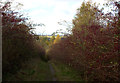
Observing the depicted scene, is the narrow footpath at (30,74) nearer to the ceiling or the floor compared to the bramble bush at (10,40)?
nearer to the floor

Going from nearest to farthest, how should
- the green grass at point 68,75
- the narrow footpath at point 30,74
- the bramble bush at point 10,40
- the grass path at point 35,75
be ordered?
the bramble bush at point 10,40 → the narrow footpath at point 30,74 → the grass path at point 35,75 → the green grass at point 68,75

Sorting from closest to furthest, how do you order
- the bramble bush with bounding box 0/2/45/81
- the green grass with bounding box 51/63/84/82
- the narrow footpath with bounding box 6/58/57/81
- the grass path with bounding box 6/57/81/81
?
the bramble bush with bounding box 0/2/45/81 < the narrow footpath with bounding box 6/58/57/81 < the grass path with bounding box 6/57/81/81 < the green grass with bounding box 51/63/84/82

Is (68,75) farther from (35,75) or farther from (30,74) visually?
(30,74)

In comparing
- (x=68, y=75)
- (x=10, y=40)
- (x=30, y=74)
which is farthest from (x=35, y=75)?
(x=10, y=40)

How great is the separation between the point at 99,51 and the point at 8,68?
466cm

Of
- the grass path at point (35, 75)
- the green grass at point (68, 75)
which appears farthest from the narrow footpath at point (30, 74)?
the green grass at point (68, 75)

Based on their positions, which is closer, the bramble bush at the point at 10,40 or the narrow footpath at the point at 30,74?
the bramble bush at the point at 10,40

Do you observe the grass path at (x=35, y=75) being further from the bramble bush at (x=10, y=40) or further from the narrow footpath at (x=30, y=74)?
the bramble bush at (x=10, y=40)

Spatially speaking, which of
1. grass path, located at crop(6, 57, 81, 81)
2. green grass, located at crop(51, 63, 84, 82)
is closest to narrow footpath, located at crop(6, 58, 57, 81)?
grass path, located at crop(6, 57, 81, 81)

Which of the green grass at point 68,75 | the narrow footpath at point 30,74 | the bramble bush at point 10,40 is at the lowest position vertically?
the green grass at point 68,75

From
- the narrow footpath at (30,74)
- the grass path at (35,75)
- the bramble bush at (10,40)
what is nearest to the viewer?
the bramble bush at (10,40)

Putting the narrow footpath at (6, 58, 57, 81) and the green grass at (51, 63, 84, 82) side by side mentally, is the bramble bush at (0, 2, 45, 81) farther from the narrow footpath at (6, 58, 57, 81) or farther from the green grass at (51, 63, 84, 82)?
the green grass at (51, 63, 84, 82)

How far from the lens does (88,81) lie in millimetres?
10438

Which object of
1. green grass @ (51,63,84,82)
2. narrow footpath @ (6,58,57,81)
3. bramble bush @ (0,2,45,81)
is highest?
bramble bush @ (0,2,45,81)
